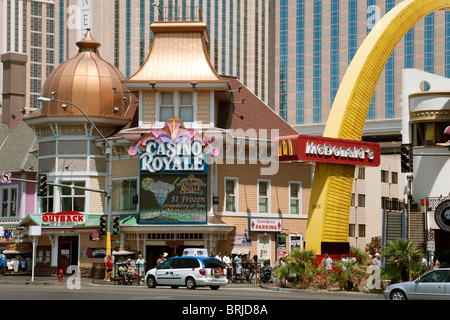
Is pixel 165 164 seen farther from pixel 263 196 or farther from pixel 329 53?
pixel 329 53

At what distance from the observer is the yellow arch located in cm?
4169

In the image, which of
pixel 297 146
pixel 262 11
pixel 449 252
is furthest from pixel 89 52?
pixel 262 11

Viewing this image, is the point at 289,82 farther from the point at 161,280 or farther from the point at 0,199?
the point at 161,280

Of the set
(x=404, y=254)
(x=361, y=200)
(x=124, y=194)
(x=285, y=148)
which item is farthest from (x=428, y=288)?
(x=361, y=200)

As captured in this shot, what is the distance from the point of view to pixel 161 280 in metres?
37.7

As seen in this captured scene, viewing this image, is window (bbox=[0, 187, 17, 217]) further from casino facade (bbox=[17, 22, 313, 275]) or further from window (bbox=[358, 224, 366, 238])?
window (bbox=[358, 224, 366, 238])

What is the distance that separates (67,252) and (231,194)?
12110 millimetres

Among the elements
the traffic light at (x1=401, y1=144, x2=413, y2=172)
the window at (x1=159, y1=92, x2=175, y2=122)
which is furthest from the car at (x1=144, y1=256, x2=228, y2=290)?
the window at (x1=159, y1=92, x2=175, y2=122)

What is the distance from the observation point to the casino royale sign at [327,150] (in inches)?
1566

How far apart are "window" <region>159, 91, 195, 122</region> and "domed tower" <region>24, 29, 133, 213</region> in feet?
10.3

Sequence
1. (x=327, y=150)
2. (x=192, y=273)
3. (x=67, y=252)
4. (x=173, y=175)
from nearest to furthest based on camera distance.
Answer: (x=192, y=273) → (x=327, y=150) → (x=173, y=175) → (x=67, y=252)

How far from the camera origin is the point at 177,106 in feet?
168

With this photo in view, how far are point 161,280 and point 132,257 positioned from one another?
42.8ft
